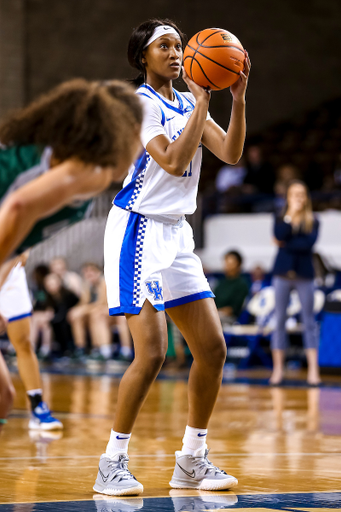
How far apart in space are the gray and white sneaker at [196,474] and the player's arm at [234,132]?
1270 mm

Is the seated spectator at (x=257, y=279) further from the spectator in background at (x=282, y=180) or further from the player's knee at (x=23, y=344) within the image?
the player's knee at (x=23, y=344)

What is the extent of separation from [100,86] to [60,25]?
1525 cm

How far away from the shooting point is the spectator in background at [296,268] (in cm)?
823

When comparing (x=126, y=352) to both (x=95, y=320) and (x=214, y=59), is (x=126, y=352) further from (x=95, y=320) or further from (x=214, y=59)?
(x=214, y=59)

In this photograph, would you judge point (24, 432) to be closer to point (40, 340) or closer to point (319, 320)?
point (319, 320)

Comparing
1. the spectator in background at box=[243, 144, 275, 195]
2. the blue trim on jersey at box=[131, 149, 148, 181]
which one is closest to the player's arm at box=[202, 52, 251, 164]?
the blue trim on jersey at box=[131, 149, 148, 181]

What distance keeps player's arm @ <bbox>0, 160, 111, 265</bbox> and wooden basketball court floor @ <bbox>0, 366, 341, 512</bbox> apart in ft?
4.23

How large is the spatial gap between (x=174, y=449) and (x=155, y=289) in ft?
4.83

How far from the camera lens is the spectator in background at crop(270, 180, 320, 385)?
8.23 meters

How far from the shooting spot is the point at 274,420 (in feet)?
18.9

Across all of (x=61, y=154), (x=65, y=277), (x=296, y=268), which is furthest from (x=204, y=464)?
(x=65, y=277)

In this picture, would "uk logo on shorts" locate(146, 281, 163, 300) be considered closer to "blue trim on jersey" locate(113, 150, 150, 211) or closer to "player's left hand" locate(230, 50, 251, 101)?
"blue trim on jersey" locate(113, 150, 150, 211)

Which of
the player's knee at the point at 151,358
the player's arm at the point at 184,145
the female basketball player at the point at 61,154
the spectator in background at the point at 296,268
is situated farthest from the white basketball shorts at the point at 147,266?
the spectator in background at the point at 296,268

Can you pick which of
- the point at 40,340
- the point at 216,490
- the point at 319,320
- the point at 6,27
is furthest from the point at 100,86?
the point at 6,27
